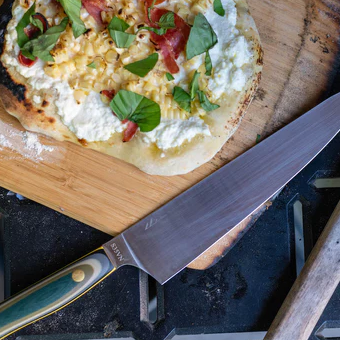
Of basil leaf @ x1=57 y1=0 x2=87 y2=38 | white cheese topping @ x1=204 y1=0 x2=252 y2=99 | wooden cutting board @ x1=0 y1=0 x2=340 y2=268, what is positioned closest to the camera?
basil leaf @ x1=57 y1=0 x2=87 y2=38

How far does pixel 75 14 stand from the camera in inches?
77.0

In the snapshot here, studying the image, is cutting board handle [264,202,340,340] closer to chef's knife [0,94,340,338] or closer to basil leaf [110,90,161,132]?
chef's knife [0,94,340,338]

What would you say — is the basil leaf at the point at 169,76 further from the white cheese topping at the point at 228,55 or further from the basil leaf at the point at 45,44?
the basil leaf at the point at 45,44

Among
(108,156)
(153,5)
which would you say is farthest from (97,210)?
(153,5)

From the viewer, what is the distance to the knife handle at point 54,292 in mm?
2096

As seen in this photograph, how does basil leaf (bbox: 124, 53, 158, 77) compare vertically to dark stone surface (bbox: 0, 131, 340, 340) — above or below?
above

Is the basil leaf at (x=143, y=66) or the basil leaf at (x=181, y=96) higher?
the basil leaf at (x=143, y=66)

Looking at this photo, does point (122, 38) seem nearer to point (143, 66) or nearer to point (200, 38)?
point (143, 66)

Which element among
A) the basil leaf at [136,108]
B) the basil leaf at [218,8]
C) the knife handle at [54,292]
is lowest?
the knife handle at [54,292]

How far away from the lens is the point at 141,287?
234 centimetres

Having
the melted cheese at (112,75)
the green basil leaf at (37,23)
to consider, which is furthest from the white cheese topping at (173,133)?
the green basil leaf at (37,23)

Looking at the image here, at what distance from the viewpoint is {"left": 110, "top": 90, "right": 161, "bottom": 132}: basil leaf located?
6.42ft

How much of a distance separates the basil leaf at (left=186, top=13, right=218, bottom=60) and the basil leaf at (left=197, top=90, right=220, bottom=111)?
7.2 inches

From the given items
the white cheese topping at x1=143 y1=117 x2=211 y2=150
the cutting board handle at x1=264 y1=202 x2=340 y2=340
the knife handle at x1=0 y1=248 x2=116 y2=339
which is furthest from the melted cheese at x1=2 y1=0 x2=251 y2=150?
the cutting board handle at x1=264 y1=202 x2=340 y2=340
